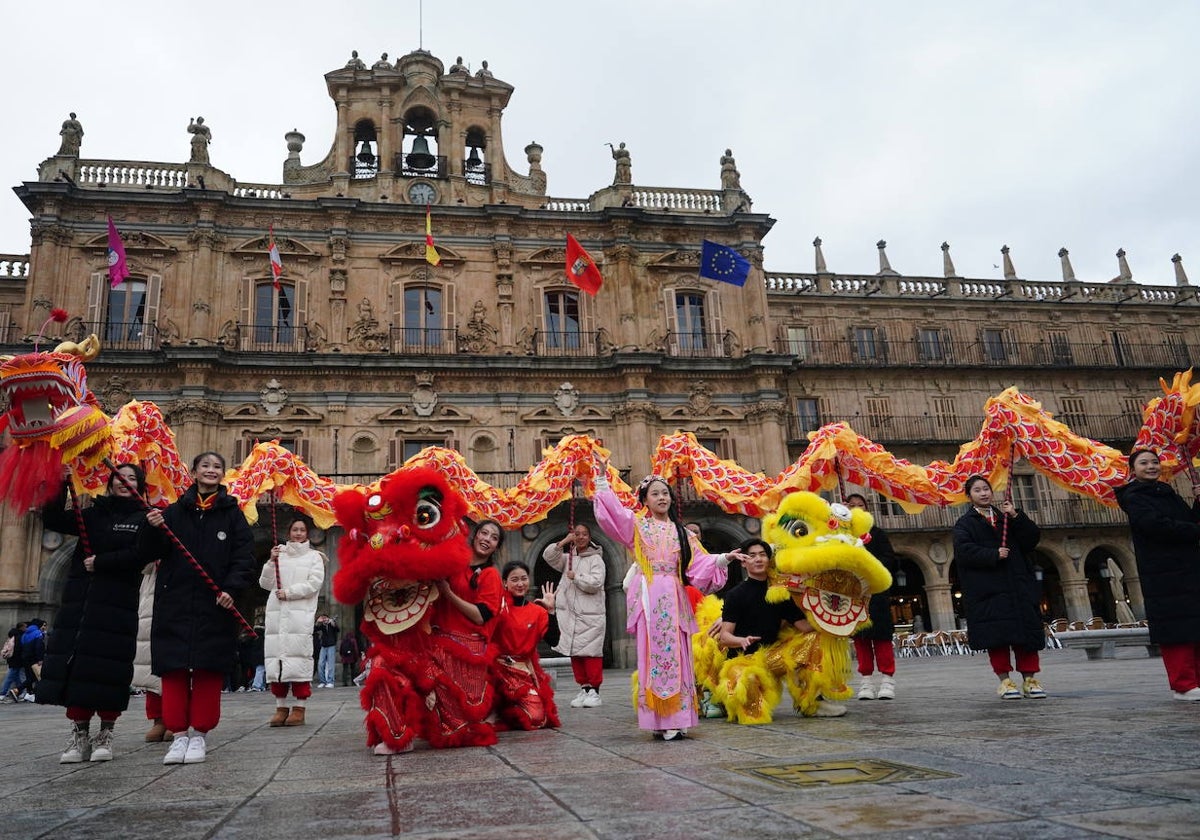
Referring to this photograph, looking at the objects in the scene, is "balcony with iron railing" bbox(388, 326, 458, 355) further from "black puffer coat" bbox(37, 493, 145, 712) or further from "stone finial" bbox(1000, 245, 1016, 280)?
"stone finial" bbox(1000, 245, 1016, 280)

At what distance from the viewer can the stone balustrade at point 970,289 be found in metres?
29.0

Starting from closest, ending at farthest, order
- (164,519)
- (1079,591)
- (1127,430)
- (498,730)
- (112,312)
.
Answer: (164,519), (498,730), (112,312), (1079,591), (1127,430)

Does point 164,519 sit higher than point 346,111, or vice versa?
point 346,111

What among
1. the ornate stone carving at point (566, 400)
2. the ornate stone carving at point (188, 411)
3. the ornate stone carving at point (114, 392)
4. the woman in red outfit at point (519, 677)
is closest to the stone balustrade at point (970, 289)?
the ornate stone carving at point (566, 400)

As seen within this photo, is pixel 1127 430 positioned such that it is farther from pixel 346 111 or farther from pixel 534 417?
pixel 346 111

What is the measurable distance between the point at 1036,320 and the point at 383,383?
2352cm

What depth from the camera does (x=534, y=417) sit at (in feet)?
74.4

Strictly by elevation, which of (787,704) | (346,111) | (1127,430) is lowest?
(787,704)

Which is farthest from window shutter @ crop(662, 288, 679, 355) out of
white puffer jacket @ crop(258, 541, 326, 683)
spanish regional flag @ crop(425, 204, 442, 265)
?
white puffer jacket @ crop(258, 541, 326, 683)

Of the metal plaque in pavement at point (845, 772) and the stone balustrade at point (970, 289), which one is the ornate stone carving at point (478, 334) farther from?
the metal plaque in pavement at point (845, 772)

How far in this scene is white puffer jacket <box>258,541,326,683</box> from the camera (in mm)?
7891

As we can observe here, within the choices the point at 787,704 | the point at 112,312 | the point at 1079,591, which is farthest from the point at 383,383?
the point at 1079,591

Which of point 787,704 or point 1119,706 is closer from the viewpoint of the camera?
point 1119,706

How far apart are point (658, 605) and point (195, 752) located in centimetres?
298
